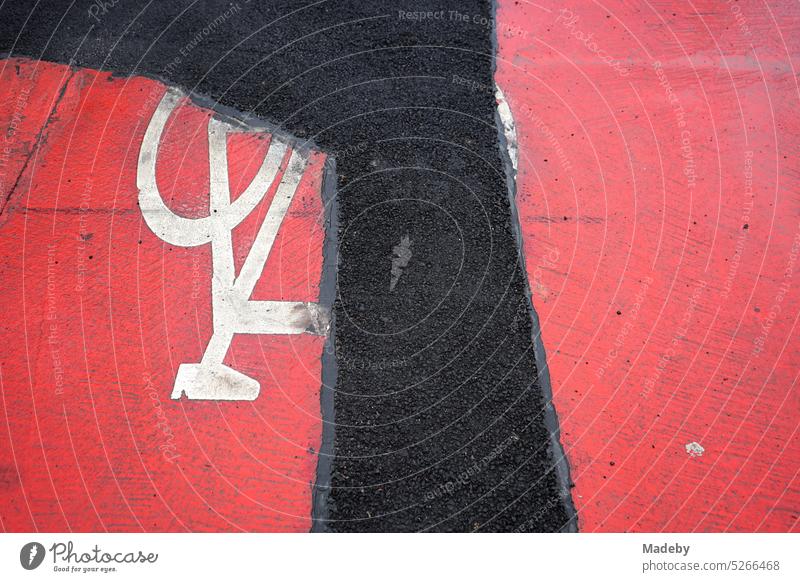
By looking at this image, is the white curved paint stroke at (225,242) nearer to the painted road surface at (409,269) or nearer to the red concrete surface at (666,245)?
the painted road surface at (409,269)

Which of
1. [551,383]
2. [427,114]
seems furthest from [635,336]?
[427,114]

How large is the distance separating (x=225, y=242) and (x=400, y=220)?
1440 millimetres

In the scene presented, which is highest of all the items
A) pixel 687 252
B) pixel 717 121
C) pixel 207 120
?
pixel 717 121

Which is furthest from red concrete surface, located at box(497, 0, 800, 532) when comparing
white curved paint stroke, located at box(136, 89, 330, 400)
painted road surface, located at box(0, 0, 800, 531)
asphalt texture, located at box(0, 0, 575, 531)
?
white curved paint stroke, located at box(136, 89, 330, 400)

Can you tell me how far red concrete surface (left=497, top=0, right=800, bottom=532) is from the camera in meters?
4.32

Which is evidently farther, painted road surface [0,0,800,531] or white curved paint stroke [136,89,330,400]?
white curved paint stroke [136,89,330,400]

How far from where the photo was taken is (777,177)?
512 cm

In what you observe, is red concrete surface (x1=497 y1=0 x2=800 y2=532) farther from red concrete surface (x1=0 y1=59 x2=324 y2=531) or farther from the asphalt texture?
red concrete surface (x1=0 y1=59 x2=324 y2=531)

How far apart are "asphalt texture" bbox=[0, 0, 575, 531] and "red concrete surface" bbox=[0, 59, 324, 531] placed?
319mm

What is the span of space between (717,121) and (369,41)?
322cm

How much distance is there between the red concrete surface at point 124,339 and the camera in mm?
4262

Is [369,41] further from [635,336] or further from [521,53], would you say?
[635,336]

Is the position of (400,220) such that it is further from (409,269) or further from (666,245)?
(666,245)

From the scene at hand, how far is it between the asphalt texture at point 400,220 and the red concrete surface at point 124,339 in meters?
0.32
